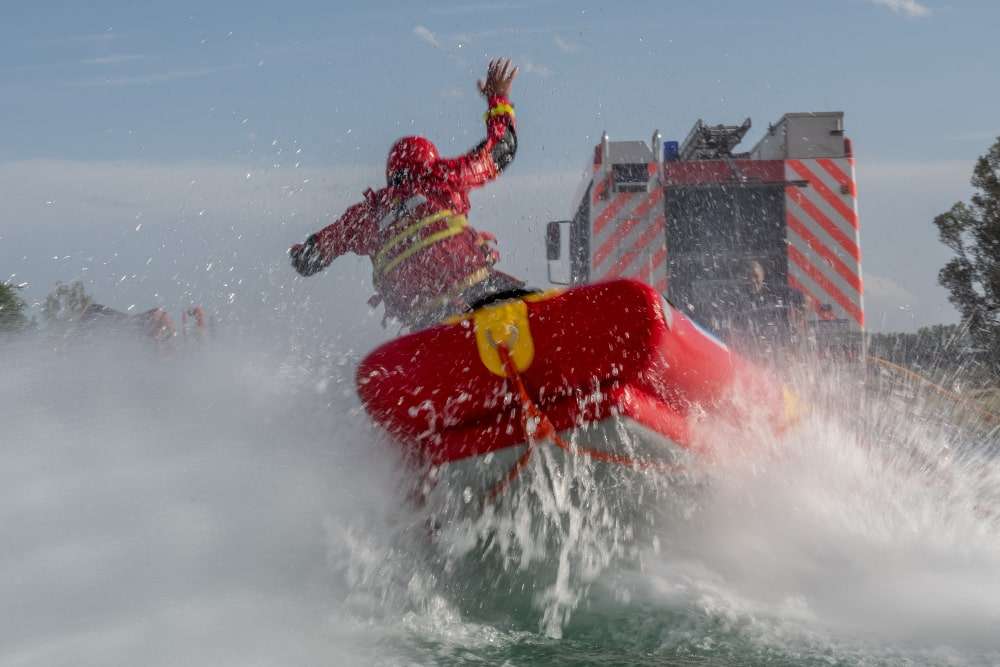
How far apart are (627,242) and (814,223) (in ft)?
4.69

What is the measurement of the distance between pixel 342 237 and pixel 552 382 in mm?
1485

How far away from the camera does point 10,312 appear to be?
4477 mm

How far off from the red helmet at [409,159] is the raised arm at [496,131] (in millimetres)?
168

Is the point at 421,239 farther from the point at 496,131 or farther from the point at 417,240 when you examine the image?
the point at 496,131

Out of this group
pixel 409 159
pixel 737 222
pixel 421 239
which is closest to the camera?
pixel 421 239

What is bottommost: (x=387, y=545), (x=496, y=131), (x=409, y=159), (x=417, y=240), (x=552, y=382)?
(x=387, y=545)

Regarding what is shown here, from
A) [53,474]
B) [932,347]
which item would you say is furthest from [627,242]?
[53,474]

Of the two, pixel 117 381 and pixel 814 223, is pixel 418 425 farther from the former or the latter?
pixel 814 223

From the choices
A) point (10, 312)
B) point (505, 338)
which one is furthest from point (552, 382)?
point (10, 312)

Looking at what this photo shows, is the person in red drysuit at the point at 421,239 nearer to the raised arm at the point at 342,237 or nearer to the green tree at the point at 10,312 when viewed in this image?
the raised arm at the point at 342,237

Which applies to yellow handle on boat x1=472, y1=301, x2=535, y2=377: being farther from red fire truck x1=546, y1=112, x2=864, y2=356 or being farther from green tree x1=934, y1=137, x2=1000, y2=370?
green tree x1=934, y1=137, x2=1000, y2=370

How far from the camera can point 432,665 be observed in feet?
8.36

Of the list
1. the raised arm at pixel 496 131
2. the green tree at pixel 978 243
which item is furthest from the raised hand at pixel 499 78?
the green tree at pixel 978 243

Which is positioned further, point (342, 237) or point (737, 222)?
point (737, 222)
